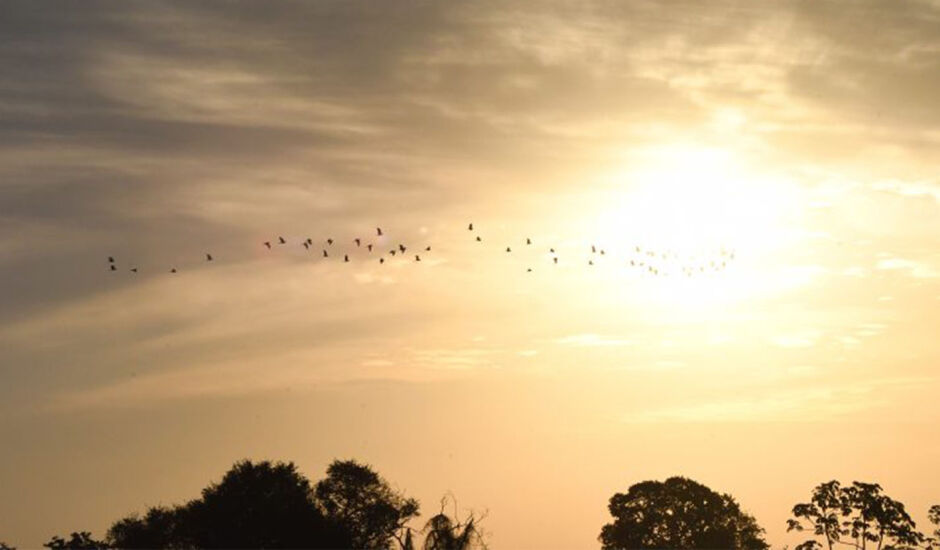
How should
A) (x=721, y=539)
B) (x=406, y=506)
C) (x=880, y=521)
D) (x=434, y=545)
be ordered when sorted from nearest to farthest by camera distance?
(x=434, y=545), (x=880, y=521), (x=406, y=506), (x=721, y=539)

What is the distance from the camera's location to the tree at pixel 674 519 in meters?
160

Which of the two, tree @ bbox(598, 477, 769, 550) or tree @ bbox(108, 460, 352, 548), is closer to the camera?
tree @ bbox(108, 460, 352, 548)

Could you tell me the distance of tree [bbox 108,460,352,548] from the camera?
4769 inches

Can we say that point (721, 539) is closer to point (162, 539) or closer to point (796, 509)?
point (796, 509)

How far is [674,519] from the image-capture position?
162m

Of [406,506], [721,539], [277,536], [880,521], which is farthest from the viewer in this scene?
[721,539]

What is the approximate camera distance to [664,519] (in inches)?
6373

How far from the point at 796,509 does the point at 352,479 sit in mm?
58677

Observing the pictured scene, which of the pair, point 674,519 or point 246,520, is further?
point 674,519

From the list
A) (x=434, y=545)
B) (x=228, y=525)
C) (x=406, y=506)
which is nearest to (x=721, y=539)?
(x=406, y=506)

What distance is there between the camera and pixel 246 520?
4855 inches

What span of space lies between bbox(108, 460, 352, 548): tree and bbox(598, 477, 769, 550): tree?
48981mm

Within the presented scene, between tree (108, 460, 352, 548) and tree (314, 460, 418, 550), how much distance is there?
8035mm

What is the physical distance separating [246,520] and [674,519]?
2703 inches
